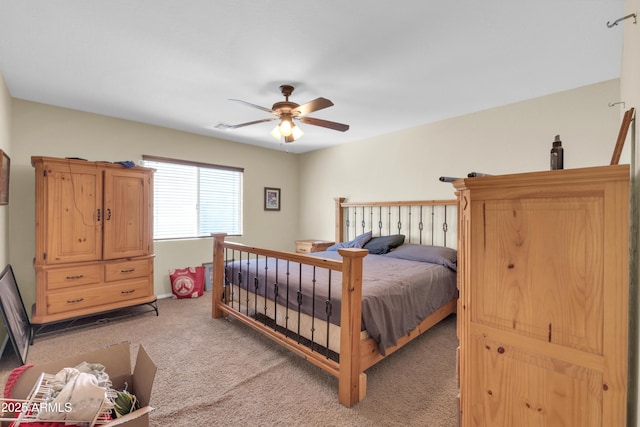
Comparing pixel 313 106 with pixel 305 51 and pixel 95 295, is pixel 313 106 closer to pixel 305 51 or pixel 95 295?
pixel 305 51

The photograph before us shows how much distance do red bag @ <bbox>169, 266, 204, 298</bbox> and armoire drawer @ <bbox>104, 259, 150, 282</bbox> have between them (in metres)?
0.67

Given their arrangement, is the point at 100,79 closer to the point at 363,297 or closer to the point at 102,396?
the point at 102,396

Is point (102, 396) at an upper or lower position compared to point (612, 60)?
lower

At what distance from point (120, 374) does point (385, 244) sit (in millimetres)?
3088

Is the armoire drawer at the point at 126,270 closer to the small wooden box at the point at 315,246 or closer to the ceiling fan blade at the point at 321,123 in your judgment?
the small wooden box at the point at 315,246

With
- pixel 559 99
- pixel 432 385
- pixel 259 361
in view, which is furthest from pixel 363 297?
pixel 559 99

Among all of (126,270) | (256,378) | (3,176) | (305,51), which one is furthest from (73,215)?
(305,51)

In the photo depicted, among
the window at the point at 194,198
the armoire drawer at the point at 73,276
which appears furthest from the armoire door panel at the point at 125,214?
the window at the point at 194,198

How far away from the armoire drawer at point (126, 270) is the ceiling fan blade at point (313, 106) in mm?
2497

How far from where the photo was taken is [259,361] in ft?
7.55

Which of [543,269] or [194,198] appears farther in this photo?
[194,198]

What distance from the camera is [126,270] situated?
127 inches

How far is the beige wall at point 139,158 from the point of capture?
3088 millimetres

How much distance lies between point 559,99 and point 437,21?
1957mm
